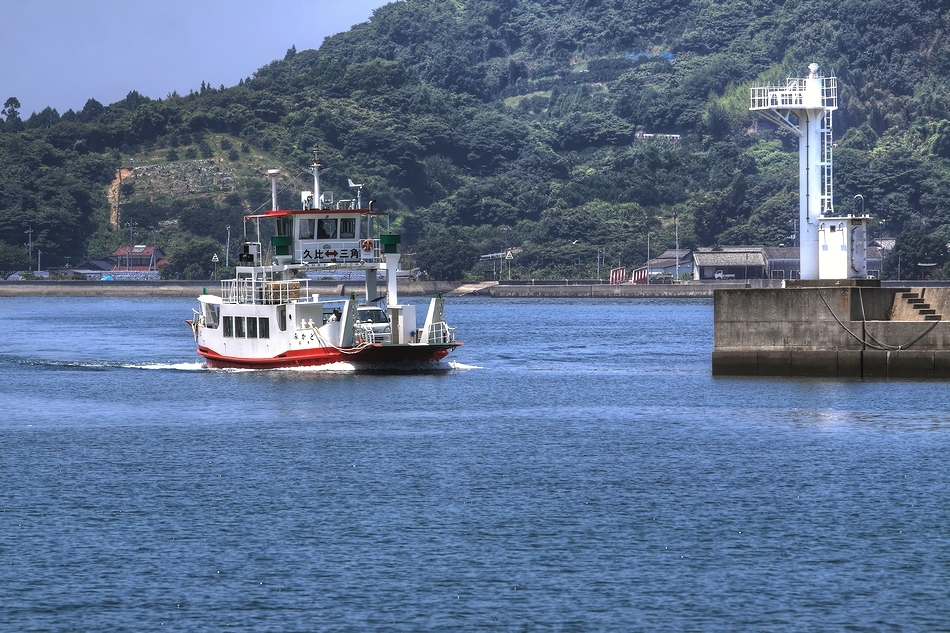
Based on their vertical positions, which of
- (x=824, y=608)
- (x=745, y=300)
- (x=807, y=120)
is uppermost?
(x=807, y=120)

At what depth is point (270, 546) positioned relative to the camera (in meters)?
30.0

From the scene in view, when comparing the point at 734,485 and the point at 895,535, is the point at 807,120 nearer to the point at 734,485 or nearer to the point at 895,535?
the point at 734,485

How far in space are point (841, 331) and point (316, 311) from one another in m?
22.2

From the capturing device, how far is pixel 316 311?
6094 centimetres

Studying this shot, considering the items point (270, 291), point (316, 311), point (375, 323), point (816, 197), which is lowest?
point (375, 323)

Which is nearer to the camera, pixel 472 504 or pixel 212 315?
pixel 472 504

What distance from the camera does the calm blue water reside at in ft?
84.7

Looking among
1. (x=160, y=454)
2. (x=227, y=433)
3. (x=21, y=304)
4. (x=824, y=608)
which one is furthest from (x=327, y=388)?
(x=21, y=304)

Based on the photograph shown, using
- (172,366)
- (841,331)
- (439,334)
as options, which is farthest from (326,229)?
(841,331)

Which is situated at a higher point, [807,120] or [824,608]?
[807,120]

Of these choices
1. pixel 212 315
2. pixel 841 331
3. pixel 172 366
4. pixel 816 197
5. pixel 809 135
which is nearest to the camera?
pixel 841 331

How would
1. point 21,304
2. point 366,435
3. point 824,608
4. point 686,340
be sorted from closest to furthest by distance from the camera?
1. point 824,608
2. point 366,435
3. point 686,340
4. point 21,304

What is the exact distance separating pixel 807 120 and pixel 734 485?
2739 centimetres

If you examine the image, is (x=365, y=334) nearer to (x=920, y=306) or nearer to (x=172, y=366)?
(x=172, y=366)
